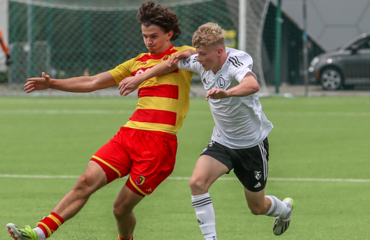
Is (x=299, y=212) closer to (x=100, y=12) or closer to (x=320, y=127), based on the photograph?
(x=320, y=127)

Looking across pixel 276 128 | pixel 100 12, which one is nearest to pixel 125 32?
pixel 100 12

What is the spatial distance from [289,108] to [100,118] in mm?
5237

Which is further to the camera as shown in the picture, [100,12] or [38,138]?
[100,12]

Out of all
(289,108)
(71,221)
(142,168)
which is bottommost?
(289,108)

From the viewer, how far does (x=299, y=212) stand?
6.12 metres

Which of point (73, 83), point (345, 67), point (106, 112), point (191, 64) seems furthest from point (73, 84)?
point (345, 67)

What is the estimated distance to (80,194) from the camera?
14.9 ft

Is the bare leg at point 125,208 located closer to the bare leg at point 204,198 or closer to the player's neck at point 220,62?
the bare leg at point 204,198

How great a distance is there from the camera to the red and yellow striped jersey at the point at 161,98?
480cm

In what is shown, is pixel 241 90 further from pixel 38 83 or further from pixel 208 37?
pixel 38 83

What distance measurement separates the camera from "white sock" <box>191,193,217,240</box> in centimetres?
458

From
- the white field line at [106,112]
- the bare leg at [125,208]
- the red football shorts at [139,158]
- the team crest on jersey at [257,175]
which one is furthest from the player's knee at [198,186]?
the white field line at [106,112]

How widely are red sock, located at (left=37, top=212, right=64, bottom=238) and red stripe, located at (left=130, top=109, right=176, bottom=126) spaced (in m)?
0.96

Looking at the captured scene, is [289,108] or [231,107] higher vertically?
[231,107]
